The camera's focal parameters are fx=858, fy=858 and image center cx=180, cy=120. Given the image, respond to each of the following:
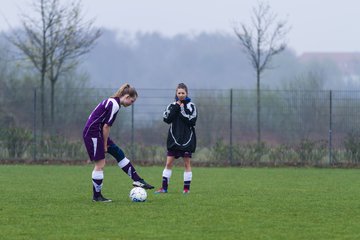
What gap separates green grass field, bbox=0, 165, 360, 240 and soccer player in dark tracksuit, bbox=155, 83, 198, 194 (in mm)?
642

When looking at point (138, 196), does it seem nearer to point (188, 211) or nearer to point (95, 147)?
point (95, 147)

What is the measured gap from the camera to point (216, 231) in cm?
870

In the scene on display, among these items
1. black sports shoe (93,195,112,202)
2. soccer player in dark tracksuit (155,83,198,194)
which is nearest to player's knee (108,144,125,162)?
black sports shoe (93,195,112,202)

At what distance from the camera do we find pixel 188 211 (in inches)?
410

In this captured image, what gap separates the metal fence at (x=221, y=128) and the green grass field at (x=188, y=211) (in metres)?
7.63

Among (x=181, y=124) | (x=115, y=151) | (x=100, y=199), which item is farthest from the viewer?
(x=181, y=124)

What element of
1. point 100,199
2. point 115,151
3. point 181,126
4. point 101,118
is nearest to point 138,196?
point 100,199

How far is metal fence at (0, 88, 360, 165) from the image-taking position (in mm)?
24141

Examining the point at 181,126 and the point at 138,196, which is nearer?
the point at 138,196

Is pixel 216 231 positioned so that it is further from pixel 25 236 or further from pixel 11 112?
pixel 11 112

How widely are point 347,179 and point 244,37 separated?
35.9 ft

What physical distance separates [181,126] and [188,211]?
301cm

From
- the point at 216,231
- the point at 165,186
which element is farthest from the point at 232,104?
the point at 216,231

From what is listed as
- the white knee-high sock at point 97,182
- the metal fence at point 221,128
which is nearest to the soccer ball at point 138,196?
the white knee-high sock at point 97,182
